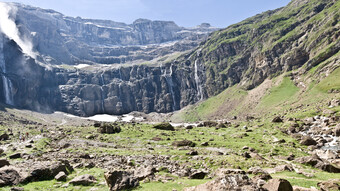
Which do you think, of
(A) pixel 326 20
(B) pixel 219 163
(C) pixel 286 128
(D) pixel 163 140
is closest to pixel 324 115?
(C) pixel 286 128

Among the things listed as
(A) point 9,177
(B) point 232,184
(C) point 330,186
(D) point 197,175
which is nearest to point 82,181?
(A) point 9,177

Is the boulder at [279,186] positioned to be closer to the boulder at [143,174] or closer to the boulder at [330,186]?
the boulder at [330,186]

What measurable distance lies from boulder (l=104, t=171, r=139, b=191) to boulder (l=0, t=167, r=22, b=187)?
31.6ft

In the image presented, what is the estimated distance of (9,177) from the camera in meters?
20.2

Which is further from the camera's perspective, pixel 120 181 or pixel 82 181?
pixel 82 181

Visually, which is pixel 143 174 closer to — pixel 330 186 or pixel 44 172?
pixel 44 172

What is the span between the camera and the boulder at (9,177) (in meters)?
19.6

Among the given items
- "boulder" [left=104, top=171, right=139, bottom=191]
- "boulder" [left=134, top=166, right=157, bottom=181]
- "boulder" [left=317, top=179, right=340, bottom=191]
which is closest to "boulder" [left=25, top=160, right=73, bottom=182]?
"boulder" [left=104, top=171, right=139, bottom=191]

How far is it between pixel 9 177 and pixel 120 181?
37.8 ft

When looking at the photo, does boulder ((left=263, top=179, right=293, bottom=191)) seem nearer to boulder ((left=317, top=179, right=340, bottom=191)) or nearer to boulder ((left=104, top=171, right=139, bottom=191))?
boulder ((left=317, top=179, right=340, bottom=191))

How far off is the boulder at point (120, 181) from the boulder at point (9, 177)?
962cm

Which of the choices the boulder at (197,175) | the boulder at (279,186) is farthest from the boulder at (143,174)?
the boulder at (279,186)

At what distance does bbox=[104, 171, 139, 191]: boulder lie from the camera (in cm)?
1828

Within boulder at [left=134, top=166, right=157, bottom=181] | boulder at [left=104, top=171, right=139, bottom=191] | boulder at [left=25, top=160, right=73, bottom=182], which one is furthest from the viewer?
boulder at [left=134, top=166, right=157, bottom=181]
